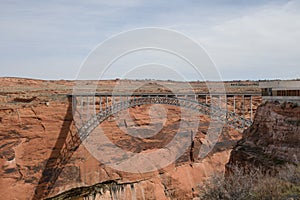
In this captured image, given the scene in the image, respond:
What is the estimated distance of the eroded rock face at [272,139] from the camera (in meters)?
9.13

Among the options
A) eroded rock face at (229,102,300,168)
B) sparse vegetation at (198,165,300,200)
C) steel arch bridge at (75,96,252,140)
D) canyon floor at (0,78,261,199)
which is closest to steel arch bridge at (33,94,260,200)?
steel arch bridge at (75,96,252,140)

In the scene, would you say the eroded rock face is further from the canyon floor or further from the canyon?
the canyon floor

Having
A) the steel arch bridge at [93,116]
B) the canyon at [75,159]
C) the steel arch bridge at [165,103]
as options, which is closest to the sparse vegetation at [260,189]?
the canyon at [75,159]

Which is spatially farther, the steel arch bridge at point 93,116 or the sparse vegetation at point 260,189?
the steel arch bridge at point 93,116

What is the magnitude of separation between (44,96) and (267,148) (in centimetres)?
1574

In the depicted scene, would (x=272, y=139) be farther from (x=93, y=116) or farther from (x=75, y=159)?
(x=93, y=116)

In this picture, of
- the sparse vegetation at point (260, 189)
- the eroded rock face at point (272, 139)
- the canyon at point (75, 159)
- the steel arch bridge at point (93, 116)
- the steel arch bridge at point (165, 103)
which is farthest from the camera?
the steel arch bridge at point (165, 103)

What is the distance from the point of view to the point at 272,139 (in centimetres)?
989

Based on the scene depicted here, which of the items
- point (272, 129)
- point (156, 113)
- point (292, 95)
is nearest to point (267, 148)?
point (272, 129)

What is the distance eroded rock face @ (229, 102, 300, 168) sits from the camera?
913 centimetres

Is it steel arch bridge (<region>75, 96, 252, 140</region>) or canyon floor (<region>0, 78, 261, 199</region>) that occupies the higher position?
steel arch bridge (<region>75, 96, 252, 140</region>)

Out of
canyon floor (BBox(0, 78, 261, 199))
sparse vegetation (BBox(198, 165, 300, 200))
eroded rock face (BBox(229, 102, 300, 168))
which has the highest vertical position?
eroded rock face (BBox(229, 102, 300, 168))

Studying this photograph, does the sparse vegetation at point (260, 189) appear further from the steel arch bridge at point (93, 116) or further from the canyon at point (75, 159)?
the steel arch bridge at point (93, 116)

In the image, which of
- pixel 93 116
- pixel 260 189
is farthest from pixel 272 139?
pixel 93 116
